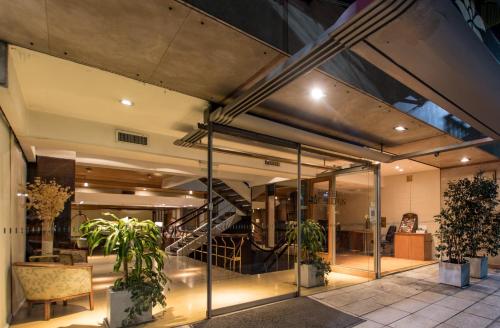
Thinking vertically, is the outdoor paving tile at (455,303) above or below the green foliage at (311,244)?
below

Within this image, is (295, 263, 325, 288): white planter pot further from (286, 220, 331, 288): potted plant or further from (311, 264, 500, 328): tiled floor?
(311, 264, 500, 328): tiled floor

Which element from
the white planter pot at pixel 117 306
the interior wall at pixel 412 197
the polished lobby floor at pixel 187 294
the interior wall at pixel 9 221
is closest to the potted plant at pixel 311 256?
the polished lobby floor at pixel 187 294

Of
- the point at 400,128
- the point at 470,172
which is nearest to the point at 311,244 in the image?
the point at 400,128

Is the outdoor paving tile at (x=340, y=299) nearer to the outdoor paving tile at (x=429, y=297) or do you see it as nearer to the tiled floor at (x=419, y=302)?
the tiled floor at (x=419, y=302)

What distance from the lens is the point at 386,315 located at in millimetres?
4344

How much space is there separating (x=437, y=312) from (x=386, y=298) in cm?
83

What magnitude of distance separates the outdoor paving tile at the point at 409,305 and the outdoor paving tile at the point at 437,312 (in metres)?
0.09

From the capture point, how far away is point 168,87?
3760mm

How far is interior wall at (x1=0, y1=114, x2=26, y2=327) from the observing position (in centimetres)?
368

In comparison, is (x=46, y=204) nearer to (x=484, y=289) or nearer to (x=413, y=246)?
(x=484, y=289)

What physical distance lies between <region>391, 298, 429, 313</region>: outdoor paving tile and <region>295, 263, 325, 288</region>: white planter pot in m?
1.50

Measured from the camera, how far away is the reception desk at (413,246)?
914 cm

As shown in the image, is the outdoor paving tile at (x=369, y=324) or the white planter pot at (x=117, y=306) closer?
the white planter pot at (x=117, y=306)

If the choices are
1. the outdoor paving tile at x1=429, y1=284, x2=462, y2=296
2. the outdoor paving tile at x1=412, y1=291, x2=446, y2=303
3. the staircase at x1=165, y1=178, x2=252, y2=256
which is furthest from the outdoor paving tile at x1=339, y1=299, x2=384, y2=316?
the staircase at x1=165, y1=178, x2=252, y2=256
